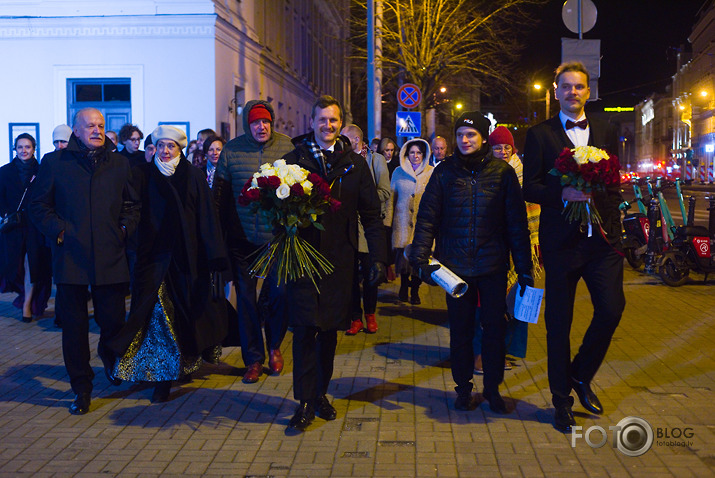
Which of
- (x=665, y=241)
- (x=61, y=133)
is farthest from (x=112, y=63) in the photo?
(x=665, y=241)

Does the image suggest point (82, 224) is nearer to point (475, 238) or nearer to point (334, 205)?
point (334, 205)

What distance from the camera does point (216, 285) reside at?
647 cm

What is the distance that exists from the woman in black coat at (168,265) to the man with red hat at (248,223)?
48cm

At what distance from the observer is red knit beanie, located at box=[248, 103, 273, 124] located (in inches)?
270

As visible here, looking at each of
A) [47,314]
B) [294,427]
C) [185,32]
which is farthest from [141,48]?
[294,427]

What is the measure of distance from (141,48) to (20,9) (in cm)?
282

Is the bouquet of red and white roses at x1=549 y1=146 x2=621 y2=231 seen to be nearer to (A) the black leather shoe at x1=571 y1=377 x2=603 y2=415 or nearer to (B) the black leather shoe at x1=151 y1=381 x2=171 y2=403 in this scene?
(A) the black leather shoe at x1=571 y1=377 x2=603 y2=415

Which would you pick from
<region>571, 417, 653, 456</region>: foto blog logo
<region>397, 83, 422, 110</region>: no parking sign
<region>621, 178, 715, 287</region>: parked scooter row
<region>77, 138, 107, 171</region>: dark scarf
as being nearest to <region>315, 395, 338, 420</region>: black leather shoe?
<region>571, 417, 653, 456</region>: foto blog logo

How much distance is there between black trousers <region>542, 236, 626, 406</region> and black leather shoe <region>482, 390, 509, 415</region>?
15.4 inches

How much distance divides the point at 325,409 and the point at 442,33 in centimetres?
2555

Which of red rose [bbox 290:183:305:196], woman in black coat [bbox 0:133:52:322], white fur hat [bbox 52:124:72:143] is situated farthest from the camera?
woman in black coat [bbox 0:133:52:322]

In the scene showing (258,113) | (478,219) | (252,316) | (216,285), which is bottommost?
(252,316)

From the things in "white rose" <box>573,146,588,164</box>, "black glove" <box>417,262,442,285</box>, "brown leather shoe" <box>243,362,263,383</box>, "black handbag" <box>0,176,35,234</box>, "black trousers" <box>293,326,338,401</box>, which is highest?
"white rose" <box>573,146,588,164</box>

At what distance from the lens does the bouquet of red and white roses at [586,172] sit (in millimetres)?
5070
